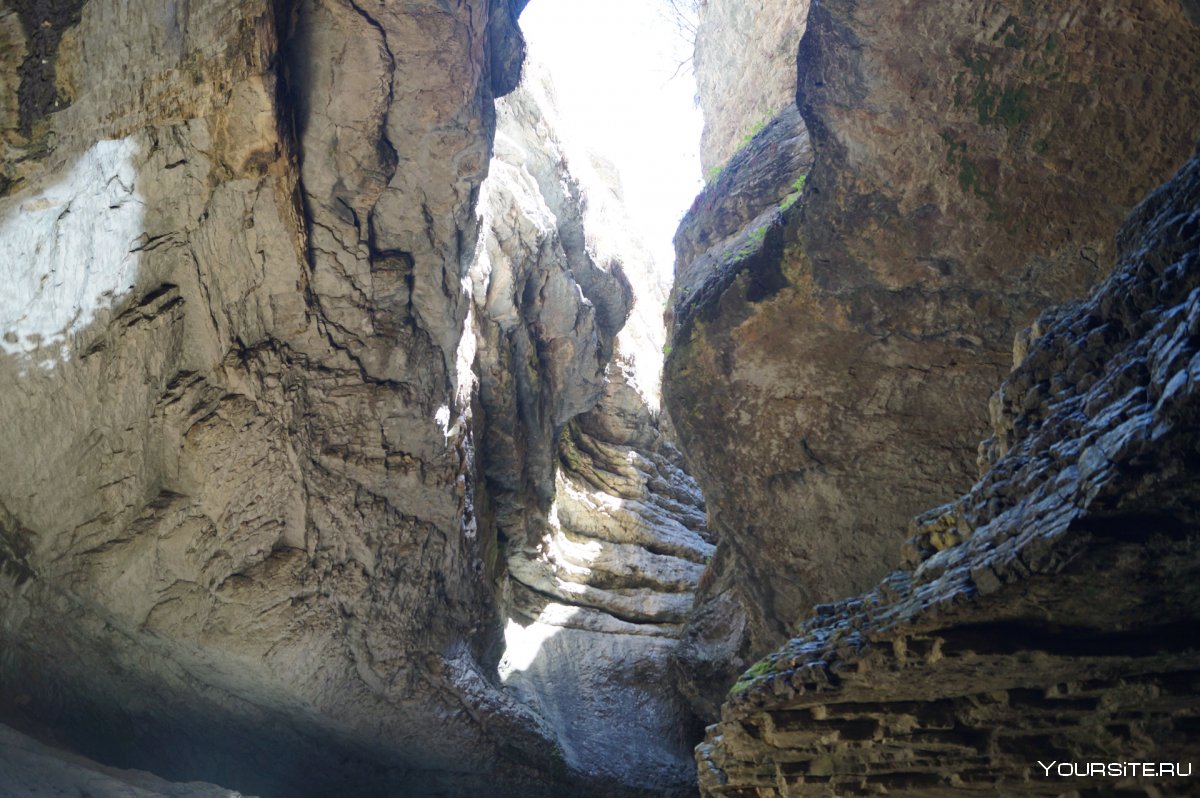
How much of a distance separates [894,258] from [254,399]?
22.1ft

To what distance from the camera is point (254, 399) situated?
8312 mm

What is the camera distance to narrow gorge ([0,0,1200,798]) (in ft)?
15.4

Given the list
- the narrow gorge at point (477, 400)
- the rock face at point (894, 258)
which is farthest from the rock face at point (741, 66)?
the rock face at point (894, 258)

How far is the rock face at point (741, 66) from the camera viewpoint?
48.4 feet

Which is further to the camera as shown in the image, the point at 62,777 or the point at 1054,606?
the point at 62,777

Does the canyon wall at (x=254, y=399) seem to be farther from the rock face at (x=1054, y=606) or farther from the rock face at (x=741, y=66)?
the rock face at (x=741, y=66)

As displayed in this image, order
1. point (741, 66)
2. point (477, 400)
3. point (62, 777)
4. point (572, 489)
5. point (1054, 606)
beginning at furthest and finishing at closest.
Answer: point (572, 489), point (741, 66), point (477, 400), point (62, 777), point (1054, 606)

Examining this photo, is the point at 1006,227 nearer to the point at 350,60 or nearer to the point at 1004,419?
the point at 1004,419

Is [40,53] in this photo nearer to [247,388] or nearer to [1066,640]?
[247,388]

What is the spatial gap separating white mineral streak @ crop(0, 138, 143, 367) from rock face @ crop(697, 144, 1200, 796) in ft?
21.2

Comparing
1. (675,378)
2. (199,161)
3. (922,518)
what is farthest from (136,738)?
(922,518)

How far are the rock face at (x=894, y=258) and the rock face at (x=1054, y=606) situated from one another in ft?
9.84

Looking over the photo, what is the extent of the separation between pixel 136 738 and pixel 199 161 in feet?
18.6

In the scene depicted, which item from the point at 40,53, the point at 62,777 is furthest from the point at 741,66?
the point at 62,777
